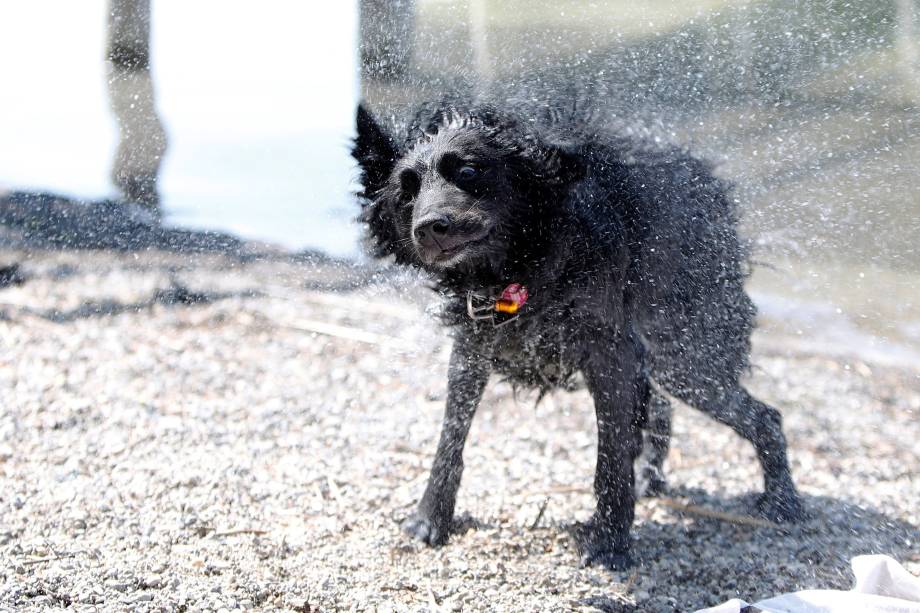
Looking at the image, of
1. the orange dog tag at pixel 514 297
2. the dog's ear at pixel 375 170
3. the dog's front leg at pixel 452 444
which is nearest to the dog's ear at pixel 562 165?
the orange dog tag at pixel 514 297

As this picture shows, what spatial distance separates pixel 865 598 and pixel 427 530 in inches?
66.2

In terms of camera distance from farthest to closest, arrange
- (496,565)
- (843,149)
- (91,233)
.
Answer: (91,233) → (843,149) → (496,565)

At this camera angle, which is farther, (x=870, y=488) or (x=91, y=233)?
(x=91, y=233)

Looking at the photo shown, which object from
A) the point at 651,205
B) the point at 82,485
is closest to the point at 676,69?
the point at 651,205

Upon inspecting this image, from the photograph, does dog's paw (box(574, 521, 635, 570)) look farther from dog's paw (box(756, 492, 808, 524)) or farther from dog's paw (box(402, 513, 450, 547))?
dog's paw (box(756, 492, 808, 524))

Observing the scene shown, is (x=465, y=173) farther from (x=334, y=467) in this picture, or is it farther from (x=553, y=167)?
(x=334, y=467)

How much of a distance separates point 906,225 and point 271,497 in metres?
5.56

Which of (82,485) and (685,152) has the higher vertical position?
(685,152)

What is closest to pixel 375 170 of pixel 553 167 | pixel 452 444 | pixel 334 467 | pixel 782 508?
pixel 553 167

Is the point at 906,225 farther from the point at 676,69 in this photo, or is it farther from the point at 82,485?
the point at 82,485

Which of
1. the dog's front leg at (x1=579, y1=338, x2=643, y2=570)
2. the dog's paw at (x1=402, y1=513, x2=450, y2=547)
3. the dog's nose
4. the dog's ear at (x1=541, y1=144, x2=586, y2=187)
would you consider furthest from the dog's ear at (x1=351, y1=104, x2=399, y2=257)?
the dog's paw at (x1=402, y1=513, x2=450, y2=547)

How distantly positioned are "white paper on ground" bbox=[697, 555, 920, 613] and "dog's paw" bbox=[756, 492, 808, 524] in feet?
4.04

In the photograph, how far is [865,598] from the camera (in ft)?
8.26

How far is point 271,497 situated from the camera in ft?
13.0
